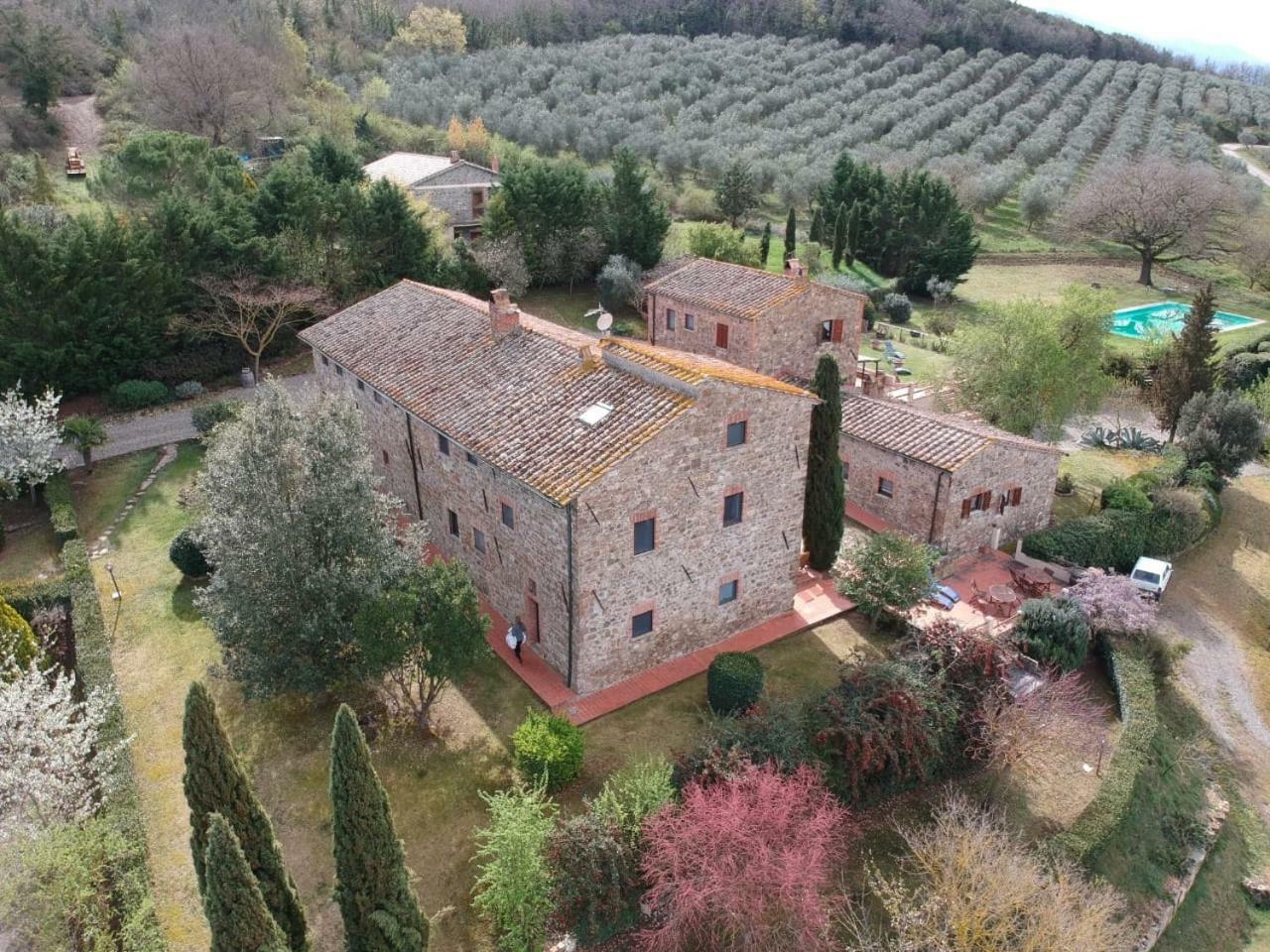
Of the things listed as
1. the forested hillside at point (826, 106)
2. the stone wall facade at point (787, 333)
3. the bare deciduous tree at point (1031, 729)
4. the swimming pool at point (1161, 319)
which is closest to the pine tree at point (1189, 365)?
the stone wall facade at point (787, 333)

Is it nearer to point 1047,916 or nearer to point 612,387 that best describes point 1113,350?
point 612,387

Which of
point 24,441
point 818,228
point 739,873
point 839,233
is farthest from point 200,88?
point 739,873

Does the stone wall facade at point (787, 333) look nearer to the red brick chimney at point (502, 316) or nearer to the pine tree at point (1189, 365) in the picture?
the red brick chimney at point (502, 316)

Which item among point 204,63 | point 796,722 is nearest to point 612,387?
point 796,722

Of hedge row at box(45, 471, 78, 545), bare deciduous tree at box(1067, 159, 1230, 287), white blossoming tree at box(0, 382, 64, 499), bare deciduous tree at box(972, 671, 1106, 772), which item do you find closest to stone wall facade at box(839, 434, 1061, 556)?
→ bare deciduous tree at box(972, 671, 1106, 772)

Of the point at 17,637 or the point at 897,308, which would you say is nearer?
the point at 17,637

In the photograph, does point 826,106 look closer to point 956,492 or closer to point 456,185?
point 456,185

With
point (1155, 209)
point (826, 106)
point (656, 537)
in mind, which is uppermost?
point (826, 106)
